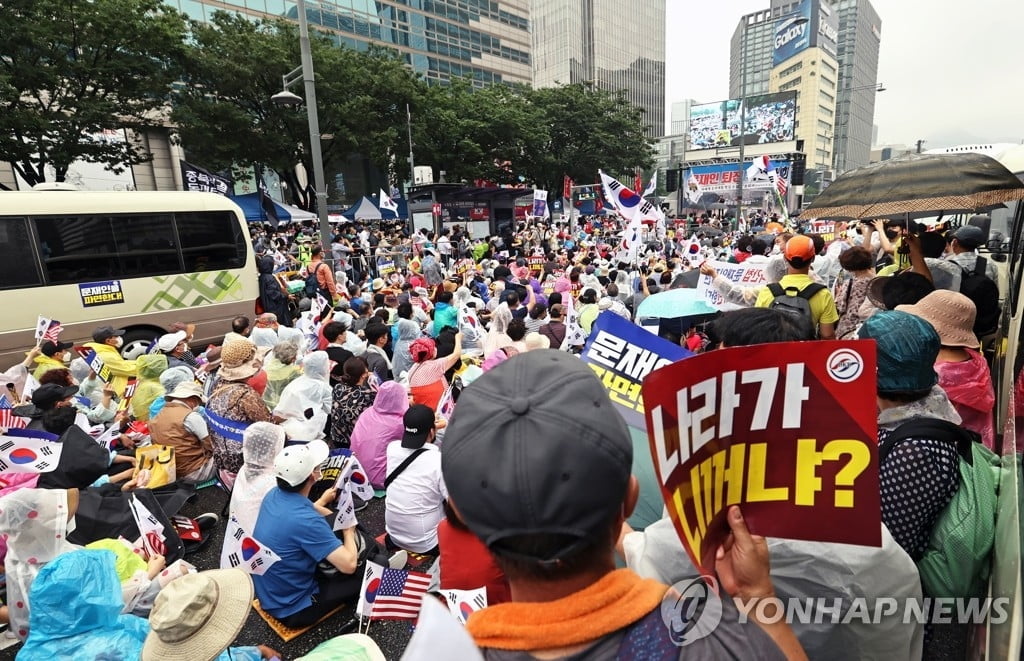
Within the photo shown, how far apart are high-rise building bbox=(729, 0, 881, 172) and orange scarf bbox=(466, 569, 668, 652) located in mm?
82483

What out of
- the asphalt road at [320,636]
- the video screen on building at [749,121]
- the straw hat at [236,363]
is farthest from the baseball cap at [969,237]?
the video screen on building at [749,121]

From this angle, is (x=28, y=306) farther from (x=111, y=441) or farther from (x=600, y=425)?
(x=600, y=425)

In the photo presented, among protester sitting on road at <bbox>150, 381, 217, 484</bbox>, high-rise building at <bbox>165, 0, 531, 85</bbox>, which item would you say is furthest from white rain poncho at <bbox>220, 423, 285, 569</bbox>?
high-rise building at <bbox>165, 0, 531, 85</bbox>

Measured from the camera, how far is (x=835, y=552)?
1392 millimetres

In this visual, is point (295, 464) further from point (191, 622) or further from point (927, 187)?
point (927, 187)

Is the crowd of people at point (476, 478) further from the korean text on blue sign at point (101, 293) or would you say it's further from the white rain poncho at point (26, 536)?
the korean text on blue sign at point (101, 293)

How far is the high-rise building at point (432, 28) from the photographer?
37125 millimetres

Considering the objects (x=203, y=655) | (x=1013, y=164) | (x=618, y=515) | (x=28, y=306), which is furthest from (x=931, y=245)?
(x=28, y=306)

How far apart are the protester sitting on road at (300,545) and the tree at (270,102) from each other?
2374 cm

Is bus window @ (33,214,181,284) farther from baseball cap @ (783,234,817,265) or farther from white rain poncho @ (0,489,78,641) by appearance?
baseball cap @ (783,234,817,265)

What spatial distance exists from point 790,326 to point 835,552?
54.1 inches

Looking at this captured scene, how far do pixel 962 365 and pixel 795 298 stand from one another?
1539 millimetres

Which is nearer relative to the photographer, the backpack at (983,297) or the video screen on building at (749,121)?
the backpack at (983,297)

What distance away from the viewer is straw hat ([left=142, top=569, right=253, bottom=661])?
215 centimetres
